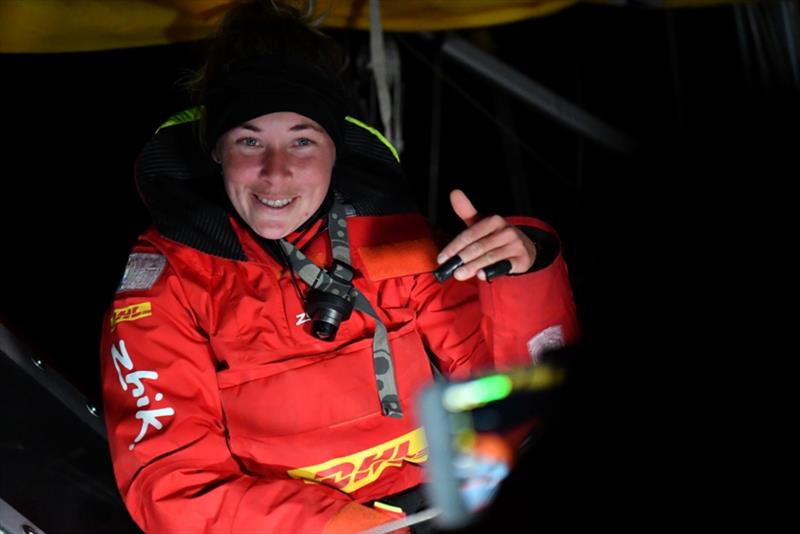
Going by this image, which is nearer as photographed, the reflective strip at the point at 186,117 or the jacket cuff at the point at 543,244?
the jacket cuff at the point at 543,244

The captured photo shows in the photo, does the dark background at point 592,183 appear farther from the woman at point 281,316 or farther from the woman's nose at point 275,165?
the woman's nose at point 275,165

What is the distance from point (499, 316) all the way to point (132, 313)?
0.55 metres

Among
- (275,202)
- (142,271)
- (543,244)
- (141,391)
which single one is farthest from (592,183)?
(141,391)

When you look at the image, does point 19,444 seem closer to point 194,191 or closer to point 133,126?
point 194,191

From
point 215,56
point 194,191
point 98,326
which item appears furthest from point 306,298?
point 98,326

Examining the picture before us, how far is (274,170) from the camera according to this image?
1.39 meters

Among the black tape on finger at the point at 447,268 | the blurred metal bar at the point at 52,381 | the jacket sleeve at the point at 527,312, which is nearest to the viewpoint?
the black tape on finger at the point at 447,268

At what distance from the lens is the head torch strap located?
4.56 ft

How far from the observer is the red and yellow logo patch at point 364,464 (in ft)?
4.54

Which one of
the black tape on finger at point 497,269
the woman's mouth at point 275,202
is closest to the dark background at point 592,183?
the black tape on finger at point 497,269

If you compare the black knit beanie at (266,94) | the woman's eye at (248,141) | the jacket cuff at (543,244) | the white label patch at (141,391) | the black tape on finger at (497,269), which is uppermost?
the black knit beanie at (266,94)

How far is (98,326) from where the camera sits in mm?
2041

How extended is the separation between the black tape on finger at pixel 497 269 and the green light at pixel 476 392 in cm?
63

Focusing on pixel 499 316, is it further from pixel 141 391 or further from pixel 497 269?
pixel 141 391
